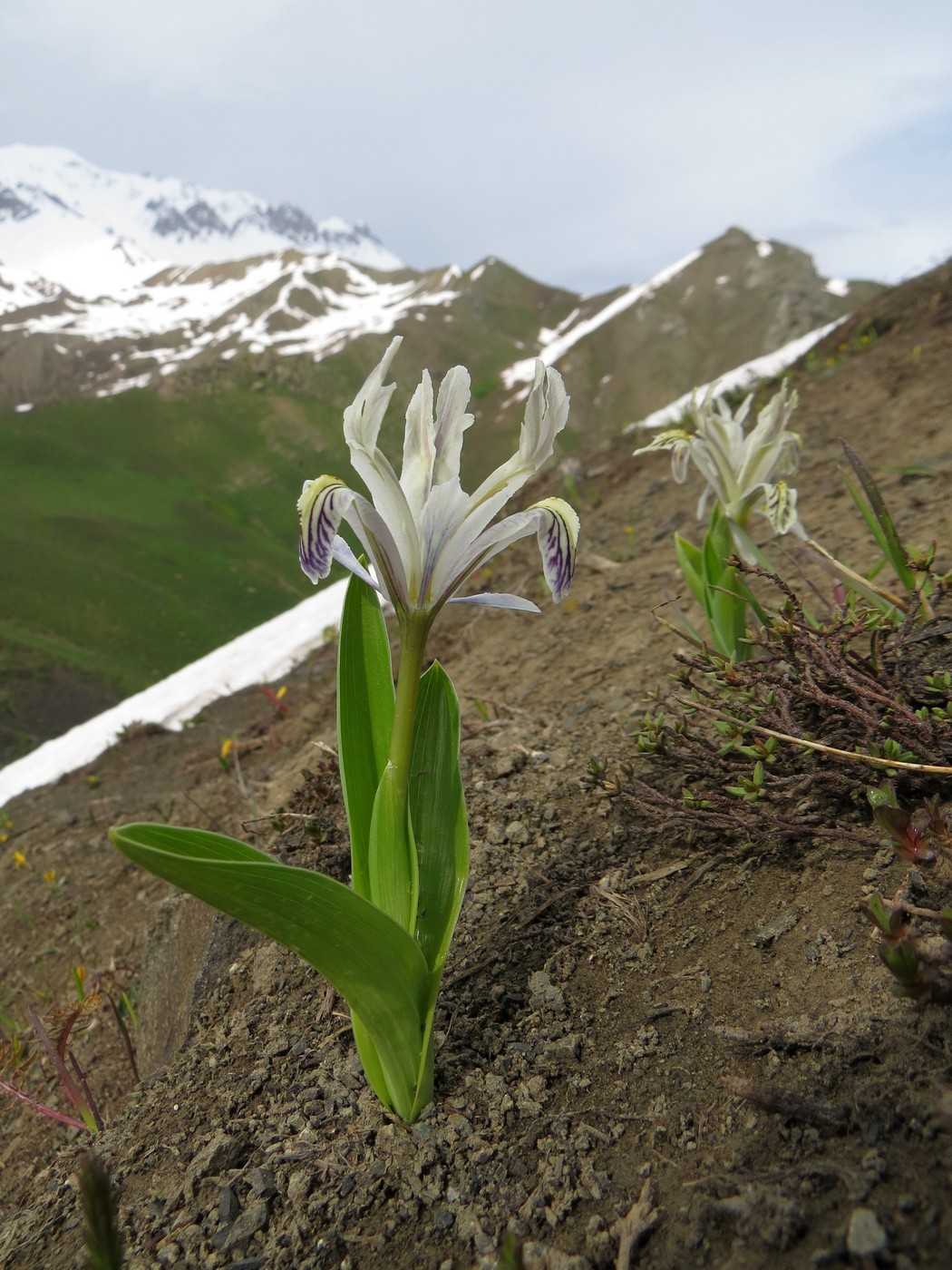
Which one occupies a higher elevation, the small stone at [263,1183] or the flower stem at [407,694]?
the flower stem at [407,694]

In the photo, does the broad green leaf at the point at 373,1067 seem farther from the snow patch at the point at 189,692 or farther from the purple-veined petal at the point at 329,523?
the snow patch at the point at 189,692

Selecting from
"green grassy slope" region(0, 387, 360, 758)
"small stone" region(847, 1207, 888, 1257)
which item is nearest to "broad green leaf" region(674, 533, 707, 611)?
"small stone" region(847, 1207, 888, 1257)

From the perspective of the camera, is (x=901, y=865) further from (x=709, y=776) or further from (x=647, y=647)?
(x=647, y=647)

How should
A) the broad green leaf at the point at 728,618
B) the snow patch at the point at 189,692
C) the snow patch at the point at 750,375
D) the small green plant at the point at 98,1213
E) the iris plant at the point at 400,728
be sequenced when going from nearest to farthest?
the small green plant at the point at 98,1213 → the iris plant at the point at 400,728 → the broad green leaf at the point at 728,618 → the snow patch at the point at 189,692 → the snow patch at the point at 750,375

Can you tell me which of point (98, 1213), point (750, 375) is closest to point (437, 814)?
point (98, 1213)

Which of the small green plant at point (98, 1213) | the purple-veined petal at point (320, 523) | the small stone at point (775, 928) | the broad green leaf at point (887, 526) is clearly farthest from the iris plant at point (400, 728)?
the broad green leaf at point (887, 526)

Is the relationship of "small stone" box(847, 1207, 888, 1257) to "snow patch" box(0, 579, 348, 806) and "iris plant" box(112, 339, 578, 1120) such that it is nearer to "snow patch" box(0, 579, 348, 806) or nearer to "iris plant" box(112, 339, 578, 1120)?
"iris plant" box(112, 339, 578, 1120)

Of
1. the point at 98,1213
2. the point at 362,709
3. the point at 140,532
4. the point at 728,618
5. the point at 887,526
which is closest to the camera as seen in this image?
the point at 98,1213

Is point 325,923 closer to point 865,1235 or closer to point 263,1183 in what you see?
point 263,1183
